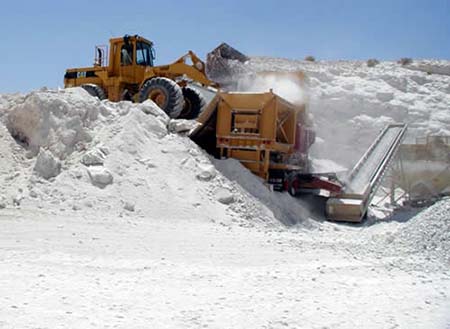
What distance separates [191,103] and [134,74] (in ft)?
8.83

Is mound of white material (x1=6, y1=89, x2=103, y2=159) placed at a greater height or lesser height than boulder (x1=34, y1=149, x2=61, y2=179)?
greater

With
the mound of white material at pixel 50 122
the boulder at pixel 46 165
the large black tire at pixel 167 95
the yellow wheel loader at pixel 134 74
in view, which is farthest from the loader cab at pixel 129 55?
the boulder at pixel 46 165

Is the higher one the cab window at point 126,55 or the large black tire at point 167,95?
the cab window at point 126,55

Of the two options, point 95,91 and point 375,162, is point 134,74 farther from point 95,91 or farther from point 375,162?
point 375,162

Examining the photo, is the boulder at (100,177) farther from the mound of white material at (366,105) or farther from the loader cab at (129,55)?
the mound of white material at (366,105)

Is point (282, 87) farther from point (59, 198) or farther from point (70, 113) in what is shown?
point (59, 198)

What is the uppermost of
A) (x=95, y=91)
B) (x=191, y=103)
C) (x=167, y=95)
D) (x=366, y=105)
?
(x=366, y=105)

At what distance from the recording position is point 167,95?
1381cm

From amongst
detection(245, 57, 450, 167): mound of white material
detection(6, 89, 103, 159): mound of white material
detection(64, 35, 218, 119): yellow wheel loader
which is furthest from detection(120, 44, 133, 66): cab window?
detection(245, 57, 450, 167): mound of white material

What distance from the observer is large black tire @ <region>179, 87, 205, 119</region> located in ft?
47.9

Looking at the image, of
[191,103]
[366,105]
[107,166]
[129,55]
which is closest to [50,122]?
[107,166]

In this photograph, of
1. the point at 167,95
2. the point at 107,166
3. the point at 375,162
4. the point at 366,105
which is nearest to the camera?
the point at 107,166

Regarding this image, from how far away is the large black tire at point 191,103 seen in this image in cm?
1459

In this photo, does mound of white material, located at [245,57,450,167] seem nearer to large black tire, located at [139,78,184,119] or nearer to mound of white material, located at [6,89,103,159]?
large black tire, located at [139,78,184,119]
